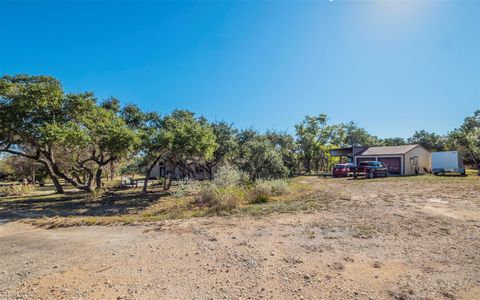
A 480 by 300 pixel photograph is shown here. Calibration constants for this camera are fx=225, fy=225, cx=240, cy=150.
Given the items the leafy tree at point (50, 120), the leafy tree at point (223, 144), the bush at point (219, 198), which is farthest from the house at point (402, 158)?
the leafy tree at point (50, 120)

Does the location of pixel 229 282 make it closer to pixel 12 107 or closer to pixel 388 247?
pixel 388 247

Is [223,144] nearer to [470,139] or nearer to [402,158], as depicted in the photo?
[402,158]

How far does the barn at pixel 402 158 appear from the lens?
25.5 meters

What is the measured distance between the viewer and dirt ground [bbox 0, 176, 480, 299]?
3.20 m

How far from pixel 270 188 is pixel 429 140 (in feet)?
174

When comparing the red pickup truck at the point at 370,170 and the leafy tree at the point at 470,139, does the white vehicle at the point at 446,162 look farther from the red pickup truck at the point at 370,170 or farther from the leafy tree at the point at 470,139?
the red pickup truck at the point at 370,170

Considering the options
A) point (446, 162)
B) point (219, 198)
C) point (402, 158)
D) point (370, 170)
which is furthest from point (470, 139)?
point (219, 198)

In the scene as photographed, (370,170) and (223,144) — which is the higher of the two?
(223,144)

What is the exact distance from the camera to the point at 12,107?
10.4 metres

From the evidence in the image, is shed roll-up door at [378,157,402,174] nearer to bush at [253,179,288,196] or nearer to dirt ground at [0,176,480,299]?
bush at [253,179,288,196]

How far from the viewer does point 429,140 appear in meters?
47.6

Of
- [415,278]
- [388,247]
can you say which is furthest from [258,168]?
[415,278]

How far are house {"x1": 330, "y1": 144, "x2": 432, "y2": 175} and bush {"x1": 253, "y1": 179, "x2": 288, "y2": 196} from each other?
20.4m

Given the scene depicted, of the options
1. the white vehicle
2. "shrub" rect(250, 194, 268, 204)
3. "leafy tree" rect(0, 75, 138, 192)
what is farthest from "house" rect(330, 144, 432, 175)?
"leafy tree" rect(0, 75, 138, 192)
